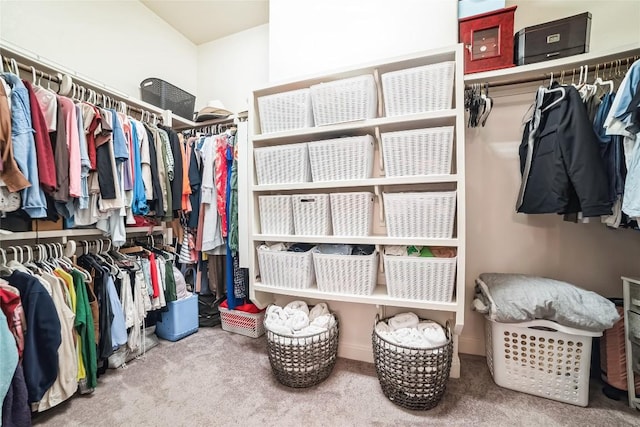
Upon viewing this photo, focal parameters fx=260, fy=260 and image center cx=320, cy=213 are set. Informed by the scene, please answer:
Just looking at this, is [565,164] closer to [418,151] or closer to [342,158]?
[418,151]

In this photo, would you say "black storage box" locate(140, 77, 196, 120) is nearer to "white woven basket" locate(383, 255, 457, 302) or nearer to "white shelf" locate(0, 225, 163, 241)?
"white shelf" locate(0, 225, 163, 241)

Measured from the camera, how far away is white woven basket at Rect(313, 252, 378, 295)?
1.48m

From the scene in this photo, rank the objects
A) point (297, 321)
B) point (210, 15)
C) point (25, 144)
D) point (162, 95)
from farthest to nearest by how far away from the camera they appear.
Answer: point (210, 15), point (162, 95), point (297, 321), point (25, 144)

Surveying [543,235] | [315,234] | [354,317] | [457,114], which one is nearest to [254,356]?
[354,317]

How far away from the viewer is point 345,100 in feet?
4.86

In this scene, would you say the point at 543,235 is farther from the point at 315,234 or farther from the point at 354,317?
the point at 315,234

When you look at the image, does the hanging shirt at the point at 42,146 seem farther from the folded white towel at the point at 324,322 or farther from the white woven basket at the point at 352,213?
the folded white towel at the point at 324,322

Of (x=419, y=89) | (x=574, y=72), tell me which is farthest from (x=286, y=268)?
(x=574, y=72)

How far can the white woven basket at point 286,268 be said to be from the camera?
5.25 feet

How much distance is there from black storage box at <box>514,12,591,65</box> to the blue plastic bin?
2.82 m

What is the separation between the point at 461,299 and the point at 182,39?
3.44m

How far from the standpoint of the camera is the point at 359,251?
160 centimetres

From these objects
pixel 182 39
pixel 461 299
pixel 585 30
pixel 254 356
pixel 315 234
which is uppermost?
pixel 182 39

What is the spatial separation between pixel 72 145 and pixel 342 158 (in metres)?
1.50
